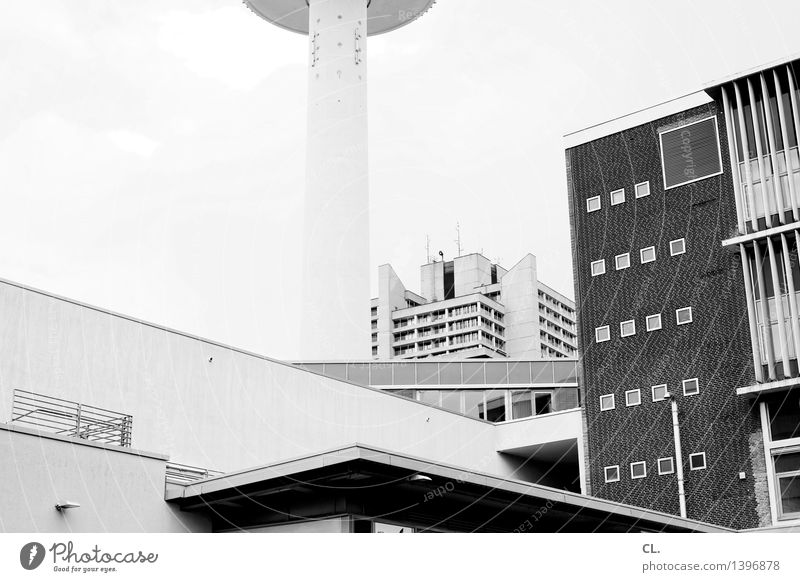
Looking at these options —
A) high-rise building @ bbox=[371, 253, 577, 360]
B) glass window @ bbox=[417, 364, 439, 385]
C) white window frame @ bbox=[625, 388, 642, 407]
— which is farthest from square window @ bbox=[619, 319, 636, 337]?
high-rise building @ bbox=[371, 253, 577, 360]

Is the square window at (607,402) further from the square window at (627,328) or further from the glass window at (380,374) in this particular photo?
the glass window at (380,374)

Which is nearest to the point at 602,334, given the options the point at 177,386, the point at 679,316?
the point at 679,316

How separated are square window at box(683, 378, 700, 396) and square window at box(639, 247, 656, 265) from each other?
490 centimetres

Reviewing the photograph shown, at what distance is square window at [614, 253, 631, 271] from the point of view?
3847cm

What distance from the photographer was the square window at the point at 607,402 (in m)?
37.9

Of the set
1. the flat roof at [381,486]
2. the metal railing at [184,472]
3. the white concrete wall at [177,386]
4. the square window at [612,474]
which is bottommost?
the flat roof at [381,486]

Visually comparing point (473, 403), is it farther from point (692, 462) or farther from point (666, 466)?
point (692, 462)

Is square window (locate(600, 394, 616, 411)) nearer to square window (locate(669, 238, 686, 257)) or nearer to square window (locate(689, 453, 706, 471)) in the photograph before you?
square window (locate(689, 453, 706, 471))

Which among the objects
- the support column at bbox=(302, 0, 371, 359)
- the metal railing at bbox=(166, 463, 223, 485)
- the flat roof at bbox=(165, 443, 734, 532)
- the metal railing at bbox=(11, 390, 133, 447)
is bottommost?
the flat roof at bbox=(165, 443, 734, 532)

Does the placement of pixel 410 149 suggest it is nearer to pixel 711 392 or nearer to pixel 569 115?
pixel 569 115

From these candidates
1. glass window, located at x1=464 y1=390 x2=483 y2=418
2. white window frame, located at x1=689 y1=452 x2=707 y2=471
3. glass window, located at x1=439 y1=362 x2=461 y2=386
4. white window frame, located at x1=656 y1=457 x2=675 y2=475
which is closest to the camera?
white window frame, located at x1=689 y1=452 x2=707 y2=471

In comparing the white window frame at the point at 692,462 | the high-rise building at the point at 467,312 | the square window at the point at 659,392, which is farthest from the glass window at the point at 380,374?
the high-rise building at the point at 467,312

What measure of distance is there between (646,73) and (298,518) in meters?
28.4

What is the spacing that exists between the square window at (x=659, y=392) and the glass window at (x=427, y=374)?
37.3 feet
